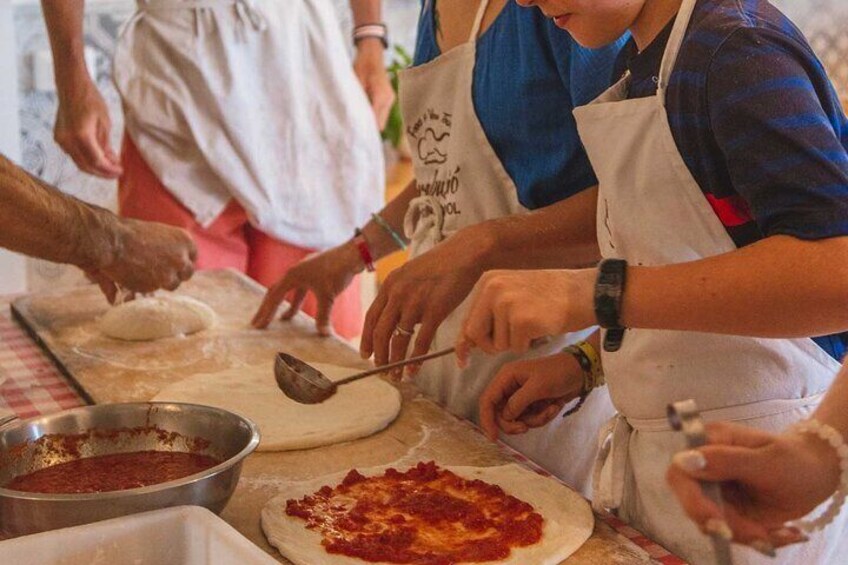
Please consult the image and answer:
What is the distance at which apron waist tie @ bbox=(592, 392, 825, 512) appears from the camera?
1.41m

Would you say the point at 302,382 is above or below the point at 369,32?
below

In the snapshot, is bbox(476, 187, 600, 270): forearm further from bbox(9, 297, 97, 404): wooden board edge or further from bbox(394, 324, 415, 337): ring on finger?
bbox(9, 297, 97, 404): wooden board edge

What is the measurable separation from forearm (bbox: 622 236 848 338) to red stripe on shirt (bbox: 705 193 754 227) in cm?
12

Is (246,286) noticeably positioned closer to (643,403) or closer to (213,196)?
(213,196)

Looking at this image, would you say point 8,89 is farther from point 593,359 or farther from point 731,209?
point 731,209

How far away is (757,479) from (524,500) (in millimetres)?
511

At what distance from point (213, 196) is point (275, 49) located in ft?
1.44

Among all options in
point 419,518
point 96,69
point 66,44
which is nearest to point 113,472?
point 419,518

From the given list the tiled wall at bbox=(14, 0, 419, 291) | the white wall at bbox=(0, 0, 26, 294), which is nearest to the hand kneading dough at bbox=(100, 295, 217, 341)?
the white wall at bbox=(0, 0, 26, 294)

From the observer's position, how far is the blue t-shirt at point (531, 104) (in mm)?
1805

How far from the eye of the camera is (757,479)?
104cm

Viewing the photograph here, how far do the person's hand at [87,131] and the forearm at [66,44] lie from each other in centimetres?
3

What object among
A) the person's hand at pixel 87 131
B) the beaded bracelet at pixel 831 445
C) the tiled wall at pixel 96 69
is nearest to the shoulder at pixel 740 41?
the beaded bracelet at pixel 831 445

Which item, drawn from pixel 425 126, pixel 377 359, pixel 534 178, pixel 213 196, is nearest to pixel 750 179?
pixel 534 178
